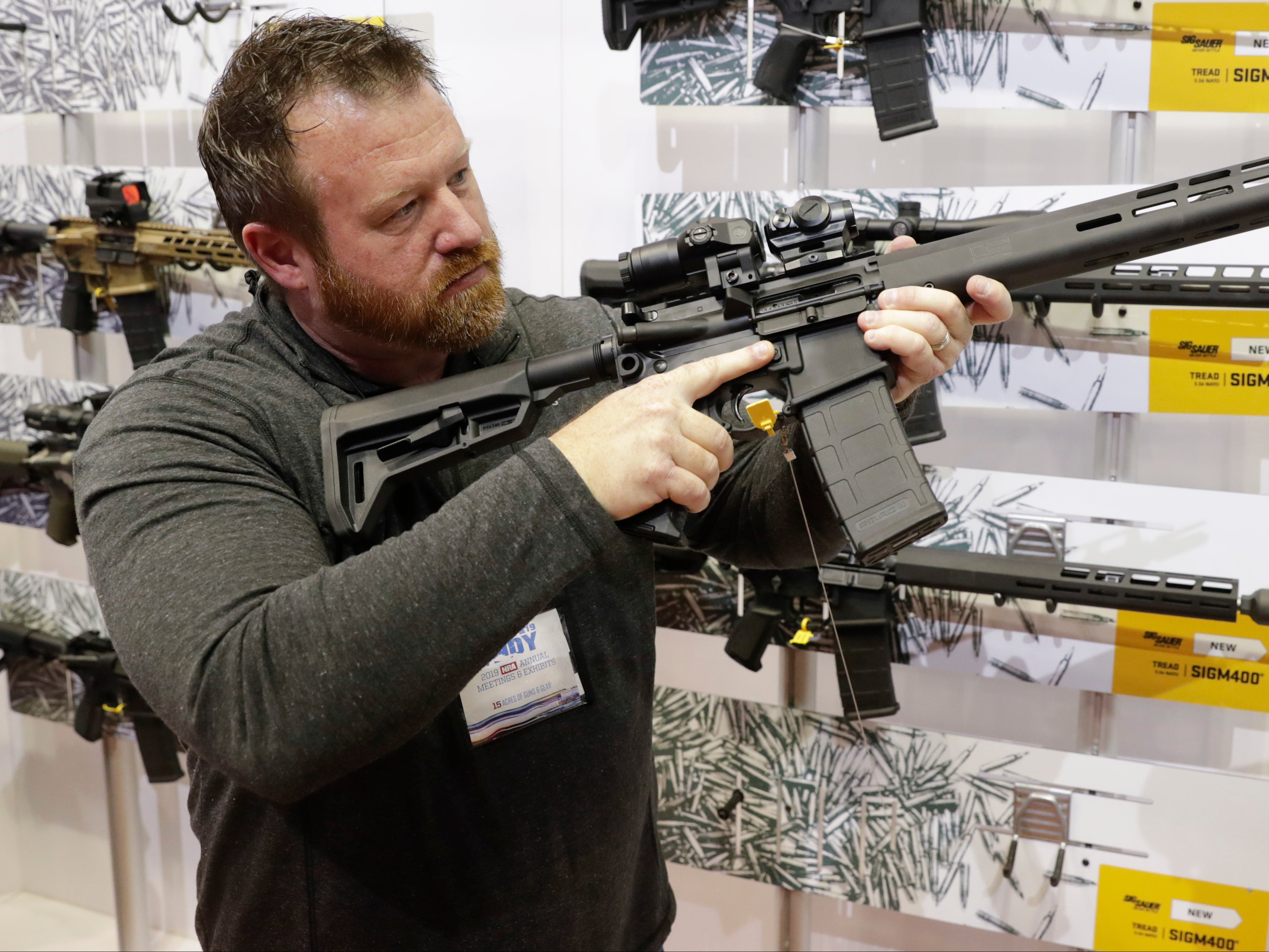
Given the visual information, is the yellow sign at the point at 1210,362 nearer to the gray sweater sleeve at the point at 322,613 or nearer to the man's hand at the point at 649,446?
the man's hand at the point at 649,446

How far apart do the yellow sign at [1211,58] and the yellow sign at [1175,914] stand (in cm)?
131

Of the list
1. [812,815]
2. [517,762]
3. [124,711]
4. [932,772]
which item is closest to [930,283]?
[517,762]

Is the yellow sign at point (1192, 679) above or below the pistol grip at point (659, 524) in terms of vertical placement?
below

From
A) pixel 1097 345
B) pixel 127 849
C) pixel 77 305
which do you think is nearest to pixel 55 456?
pixel 77 305

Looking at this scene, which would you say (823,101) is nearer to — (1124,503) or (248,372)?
(1124,503)

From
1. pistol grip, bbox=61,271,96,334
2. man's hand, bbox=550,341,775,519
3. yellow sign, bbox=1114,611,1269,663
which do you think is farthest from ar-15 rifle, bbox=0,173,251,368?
yellow sign, bbox=1114,611,1269,663

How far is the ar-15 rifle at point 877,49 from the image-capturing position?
167 cm

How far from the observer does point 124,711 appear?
2629 mm

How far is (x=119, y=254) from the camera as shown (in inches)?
93.4

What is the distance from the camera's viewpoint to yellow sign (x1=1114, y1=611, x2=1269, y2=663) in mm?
1701

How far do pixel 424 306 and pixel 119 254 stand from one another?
1.56m

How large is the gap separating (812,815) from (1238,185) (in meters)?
1.42

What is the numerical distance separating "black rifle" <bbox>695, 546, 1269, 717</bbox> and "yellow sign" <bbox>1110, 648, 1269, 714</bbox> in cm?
11

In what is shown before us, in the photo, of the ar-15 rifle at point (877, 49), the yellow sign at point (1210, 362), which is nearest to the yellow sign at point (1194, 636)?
the yellow sign at point (1210, 362)
